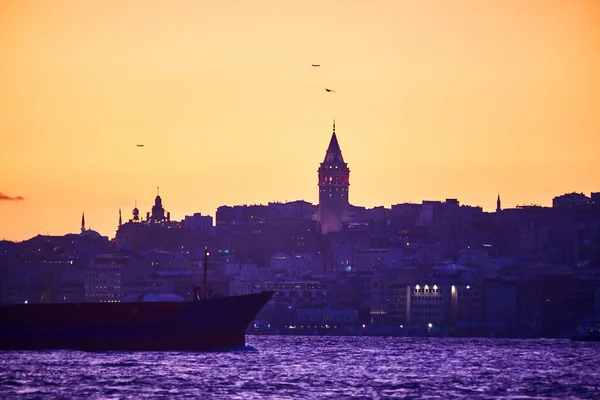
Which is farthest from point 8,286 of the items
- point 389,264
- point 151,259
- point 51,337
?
point 51,337

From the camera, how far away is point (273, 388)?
6944cm

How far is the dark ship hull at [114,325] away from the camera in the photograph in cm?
9056

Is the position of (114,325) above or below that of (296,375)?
above

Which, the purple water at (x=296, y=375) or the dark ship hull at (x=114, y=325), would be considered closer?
the purple water at (x=296, y=375)

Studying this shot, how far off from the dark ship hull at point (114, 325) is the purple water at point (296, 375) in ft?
2.81

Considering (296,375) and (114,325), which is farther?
(114,325)

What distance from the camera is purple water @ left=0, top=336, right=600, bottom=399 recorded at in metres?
67.6

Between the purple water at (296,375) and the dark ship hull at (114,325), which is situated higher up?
the dark ship hull at (114,325)

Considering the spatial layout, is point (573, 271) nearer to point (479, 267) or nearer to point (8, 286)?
point (479, 267)

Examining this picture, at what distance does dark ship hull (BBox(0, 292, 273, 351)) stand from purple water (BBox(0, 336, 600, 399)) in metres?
0.86

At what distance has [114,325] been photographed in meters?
91.0

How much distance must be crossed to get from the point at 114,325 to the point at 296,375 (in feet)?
51.3

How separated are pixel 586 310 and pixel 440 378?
8082 centimetres

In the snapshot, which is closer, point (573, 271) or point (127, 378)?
point (127, 378)
